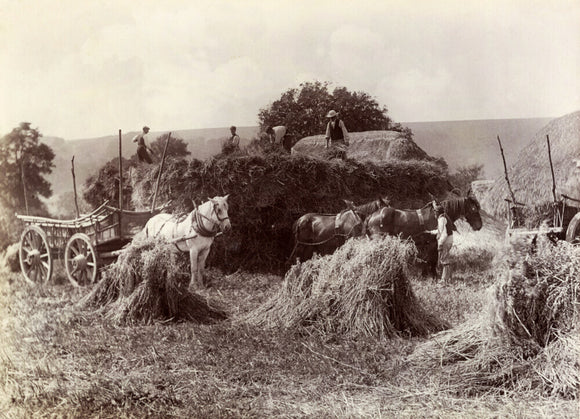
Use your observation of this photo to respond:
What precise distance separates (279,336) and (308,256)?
5.17 ft

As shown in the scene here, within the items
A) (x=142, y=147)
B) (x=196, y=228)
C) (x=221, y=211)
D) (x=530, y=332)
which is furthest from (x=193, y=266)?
(x=530, y=332)

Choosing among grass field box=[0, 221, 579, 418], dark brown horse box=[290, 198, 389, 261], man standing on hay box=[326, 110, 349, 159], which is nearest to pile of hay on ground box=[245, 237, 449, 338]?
grass field box=[0, 221, 579, 418]

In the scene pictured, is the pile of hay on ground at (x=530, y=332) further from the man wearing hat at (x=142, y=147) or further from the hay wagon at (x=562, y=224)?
the man wearing hat at (x=142, y=147)

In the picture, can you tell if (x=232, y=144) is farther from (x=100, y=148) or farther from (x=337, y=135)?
(x=100, y=148)

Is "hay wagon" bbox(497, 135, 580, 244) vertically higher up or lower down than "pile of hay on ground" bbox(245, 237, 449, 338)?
higher up

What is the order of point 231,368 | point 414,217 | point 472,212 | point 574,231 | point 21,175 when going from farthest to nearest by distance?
point 414,217 → point 472,212 → point 21,175 → point 574,231 → point 231,368

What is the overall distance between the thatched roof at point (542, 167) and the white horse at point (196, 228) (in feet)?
11.0

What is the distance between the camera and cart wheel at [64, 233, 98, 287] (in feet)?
26.1

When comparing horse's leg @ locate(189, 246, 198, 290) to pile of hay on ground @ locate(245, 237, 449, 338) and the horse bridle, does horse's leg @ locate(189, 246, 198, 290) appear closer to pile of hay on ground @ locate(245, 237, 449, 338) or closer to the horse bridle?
the horse bridle

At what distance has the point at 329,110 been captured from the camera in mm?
7262

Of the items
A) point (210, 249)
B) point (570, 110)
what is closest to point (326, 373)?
point (210, 249)

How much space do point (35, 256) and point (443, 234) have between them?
5.29m

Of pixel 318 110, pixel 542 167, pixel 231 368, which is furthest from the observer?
pixel 318 110

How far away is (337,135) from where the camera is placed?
7461 millimetres
